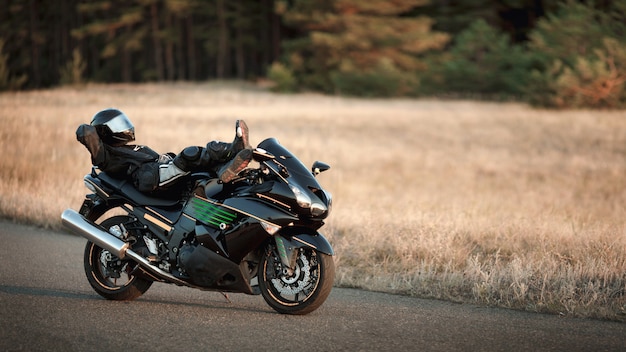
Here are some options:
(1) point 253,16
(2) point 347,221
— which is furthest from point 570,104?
(1) point 253,16

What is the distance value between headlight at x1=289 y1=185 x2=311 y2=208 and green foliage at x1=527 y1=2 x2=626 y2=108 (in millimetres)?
31085

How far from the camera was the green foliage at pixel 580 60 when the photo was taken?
113ft

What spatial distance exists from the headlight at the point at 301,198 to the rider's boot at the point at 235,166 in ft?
1.30

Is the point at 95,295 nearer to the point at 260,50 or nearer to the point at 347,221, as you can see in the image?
the point at 347,221

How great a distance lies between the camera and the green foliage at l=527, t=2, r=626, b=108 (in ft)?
113

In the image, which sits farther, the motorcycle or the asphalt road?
the motorcycle

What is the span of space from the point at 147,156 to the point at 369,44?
43009 millimetres

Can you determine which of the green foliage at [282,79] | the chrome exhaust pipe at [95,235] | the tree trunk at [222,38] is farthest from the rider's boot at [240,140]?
the tree trunk at [222,38]

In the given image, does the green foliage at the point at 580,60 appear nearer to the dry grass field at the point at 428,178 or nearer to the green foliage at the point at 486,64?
the dry grass field at the point at 428,178

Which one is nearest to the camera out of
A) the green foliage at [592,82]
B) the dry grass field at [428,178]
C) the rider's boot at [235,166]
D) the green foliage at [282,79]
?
the rider's boot at [235,166]

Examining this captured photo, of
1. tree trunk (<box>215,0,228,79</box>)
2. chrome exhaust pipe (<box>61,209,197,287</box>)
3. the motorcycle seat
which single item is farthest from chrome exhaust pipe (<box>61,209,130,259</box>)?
tree trunk (<box>215,0,228,79</box>)

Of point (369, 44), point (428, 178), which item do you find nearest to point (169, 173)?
point (428, 178)

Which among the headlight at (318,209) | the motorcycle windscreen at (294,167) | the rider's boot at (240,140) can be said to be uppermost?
the rider's boot at (240,140)

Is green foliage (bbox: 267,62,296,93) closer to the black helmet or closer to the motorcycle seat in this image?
the black helmet
